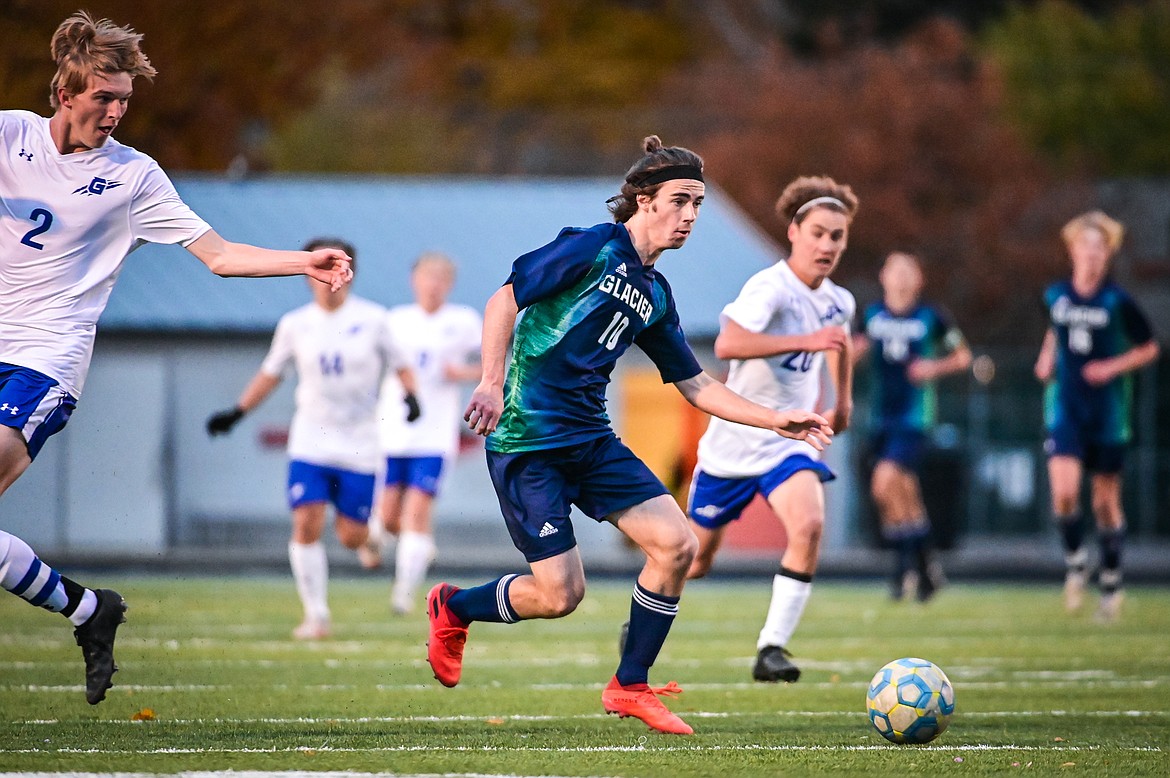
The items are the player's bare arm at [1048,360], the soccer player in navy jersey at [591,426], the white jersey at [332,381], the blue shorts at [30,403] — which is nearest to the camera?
the blue shorts at [30,403]

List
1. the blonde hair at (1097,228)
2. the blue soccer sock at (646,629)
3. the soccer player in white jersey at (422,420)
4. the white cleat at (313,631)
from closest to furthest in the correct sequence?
the blue soccer sock at (646,629), the white cleat at (313,631), the blonde hair at (1097,228), the soccer player in white jersey at (422,420)

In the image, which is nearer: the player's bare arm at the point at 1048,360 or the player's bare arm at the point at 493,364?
the player's bare arm at the point at 493,364

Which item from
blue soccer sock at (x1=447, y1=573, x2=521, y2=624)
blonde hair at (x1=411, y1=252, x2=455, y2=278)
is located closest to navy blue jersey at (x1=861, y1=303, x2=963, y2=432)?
blonde hair at (x1=411, y1=252, x2=455, y2=278)

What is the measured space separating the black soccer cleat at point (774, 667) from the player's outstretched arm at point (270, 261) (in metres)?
2.98

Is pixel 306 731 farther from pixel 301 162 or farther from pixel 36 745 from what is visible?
pixel 301 162

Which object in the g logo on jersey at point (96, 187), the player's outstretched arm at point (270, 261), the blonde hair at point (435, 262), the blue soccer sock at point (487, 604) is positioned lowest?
Answer: the blue soccer sock at point (487, 604)

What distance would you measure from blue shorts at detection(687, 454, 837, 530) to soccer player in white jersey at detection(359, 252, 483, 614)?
3.97m

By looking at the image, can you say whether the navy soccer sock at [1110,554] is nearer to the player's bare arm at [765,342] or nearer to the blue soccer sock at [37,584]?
the player's bare arm at [765,342]

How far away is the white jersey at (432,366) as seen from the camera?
12977mm

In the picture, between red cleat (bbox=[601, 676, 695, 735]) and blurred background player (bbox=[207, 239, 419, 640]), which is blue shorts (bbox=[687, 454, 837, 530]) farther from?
blurred background player (bbox=[207, 239, 419, 640])

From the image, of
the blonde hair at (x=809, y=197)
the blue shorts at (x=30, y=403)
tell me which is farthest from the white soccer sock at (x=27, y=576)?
the blonde hair at (x=809, y=197)

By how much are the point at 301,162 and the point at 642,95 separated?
Answer: 8.18 metres

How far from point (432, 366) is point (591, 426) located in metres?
6.69

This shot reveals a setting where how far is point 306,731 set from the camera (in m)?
6.60
